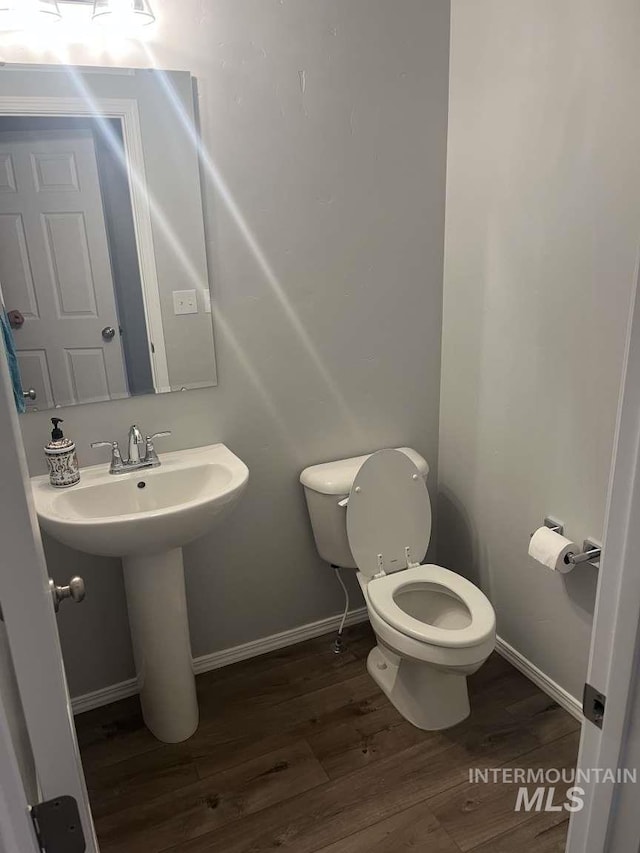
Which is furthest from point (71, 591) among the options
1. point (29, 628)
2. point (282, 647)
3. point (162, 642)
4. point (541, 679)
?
point (541, 679)

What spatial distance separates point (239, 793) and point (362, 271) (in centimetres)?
167

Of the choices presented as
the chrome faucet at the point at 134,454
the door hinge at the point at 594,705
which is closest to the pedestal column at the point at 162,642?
the chrome faucet at the point at 134,454

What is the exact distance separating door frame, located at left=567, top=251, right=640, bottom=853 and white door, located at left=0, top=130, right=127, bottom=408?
153 centimetres

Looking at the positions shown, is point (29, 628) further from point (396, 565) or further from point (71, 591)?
point (396, 565)

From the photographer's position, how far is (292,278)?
206 cm

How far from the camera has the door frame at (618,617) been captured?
0.69 metres

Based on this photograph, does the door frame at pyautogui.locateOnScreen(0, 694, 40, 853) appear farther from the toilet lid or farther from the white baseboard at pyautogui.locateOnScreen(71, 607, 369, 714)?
the white baseboard at pyautogui.locateOnScreen(71, 607, 369, 714)

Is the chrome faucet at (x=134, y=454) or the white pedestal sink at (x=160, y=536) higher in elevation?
the chrome faucet at (x=134, y=454)

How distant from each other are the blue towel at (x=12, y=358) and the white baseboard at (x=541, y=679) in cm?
184

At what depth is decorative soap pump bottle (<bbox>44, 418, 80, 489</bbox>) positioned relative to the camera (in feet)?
5.84

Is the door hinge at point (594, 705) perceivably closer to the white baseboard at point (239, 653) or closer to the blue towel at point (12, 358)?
the blue towel at point (12, 358)

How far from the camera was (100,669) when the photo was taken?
2123mm

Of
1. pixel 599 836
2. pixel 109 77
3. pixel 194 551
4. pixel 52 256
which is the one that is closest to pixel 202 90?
pixel 109 77

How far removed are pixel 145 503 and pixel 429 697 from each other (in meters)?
1.08
